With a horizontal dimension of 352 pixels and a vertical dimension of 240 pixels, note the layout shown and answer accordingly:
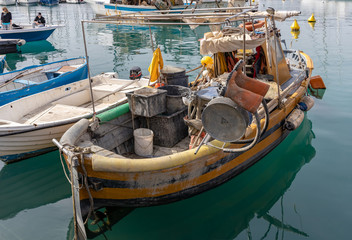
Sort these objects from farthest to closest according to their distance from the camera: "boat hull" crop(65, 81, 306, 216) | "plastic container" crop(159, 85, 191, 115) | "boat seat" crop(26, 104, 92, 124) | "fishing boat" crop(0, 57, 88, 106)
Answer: "fishing boat" crop(0, 57, 88, 106) → "boat seat" crop(26, 104, 92, 124) → "plastic container" crop(159, 85, 191, 115) → "boat hull" crop(65, 81, 306, 216)

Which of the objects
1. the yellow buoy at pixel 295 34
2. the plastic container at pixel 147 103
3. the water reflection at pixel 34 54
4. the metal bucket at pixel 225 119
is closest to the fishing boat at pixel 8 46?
the water reflection at pixel 34 54

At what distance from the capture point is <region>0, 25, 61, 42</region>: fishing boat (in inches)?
860

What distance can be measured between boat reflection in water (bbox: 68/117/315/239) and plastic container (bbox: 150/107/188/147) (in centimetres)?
142

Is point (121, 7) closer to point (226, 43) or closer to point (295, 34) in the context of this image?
point (295, 34)

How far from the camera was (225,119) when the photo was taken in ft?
14.8

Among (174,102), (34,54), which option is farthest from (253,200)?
(34,54)

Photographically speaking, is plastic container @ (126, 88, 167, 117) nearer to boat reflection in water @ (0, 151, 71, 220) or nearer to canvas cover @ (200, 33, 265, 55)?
canvas cover @ (200, 33, 265, 55)

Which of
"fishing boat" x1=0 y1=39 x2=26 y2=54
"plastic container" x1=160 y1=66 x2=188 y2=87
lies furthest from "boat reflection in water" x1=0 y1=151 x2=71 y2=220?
"fishing boat" x1=0 y1=39 x2=26 y2=54

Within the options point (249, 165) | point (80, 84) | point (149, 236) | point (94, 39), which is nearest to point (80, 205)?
point (149, 236)

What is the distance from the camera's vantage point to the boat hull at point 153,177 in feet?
16.4

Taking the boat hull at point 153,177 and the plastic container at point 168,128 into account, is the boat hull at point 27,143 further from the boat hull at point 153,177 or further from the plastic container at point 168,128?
the boat hull at point 153,177

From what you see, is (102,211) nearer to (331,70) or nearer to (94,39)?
(331,70)

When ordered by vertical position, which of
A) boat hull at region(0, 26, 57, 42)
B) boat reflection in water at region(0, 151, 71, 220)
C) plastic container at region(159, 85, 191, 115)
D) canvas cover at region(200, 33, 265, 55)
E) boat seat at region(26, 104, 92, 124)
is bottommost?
boat reflection in water at region(0, 151, 71, 220)

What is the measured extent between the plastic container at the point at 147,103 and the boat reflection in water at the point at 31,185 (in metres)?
2.37
